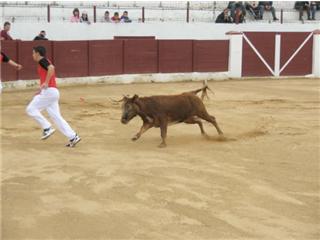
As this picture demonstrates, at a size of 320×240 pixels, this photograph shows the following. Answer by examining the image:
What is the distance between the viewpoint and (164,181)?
19.7 ft

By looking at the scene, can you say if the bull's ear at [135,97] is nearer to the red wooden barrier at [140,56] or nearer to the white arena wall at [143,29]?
the red wooden barrier at [140,56]

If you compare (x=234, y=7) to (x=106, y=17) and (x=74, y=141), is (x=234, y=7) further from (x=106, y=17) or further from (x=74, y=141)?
(x=74, y=141)

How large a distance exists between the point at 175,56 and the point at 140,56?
118 cm

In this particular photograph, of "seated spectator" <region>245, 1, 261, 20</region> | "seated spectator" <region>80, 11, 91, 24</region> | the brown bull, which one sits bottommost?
the brown bull

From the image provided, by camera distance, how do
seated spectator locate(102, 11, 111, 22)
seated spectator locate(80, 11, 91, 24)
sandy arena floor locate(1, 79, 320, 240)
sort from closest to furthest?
1. sandy arena floor locate(1, 79, 320, 240)
2. seated spectator locate(80, 11, 91, 24)
3. seated spectator locate(102, 11, 111, 22)

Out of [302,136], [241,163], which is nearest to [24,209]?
[241,163]

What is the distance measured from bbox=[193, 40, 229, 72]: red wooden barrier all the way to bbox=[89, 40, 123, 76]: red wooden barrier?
254 centimetres

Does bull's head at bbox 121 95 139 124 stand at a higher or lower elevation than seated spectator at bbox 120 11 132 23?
lower

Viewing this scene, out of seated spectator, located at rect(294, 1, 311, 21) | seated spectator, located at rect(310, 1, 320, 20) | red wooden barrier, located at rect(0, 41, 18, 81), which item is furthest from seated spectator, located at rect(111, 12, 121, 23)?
seated spectator, located at rect(310, 1, 320, 20)

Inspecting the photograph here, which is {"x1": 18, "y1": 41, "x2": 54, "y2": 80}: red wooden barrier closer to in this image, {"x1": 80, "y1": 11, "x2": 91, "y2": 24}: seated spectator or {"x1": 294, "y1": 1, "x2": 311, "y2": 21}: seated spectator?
{"x1": 80, "y1": 11, "x2": 91, "y2": 24}: seated spectator

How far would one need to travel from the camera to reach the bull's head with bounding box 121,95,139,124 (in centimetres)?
777

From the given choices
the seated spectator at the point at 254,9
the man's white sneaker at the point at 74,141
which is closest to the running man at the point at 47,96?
the man's white sneaker at the point at 74,141

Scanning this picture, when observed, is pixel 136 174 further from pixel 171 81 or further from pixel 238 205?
pixel 171 81

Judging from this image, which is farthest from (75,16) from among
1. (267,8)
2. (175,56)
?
(267,8)
